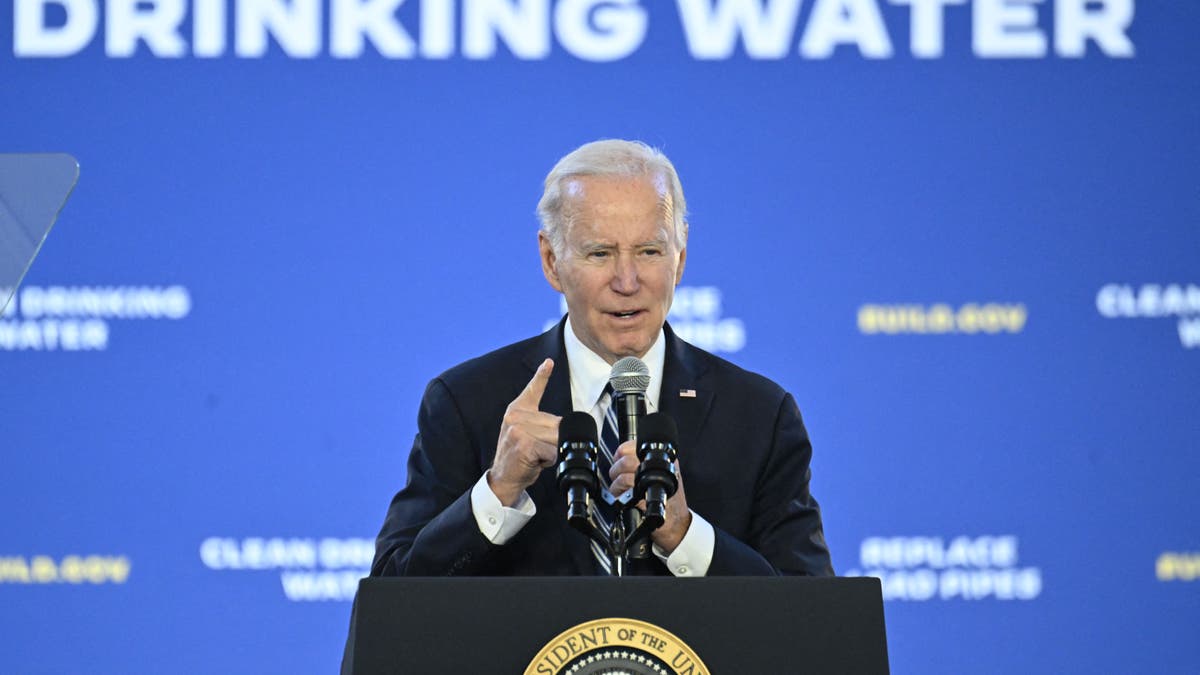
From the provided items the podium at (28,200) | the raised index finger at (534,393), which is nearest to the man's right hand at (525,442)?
the raised index finger at (534,393)

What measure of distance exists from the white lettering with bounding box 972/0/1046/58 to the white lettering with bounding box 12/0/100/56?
6.73ft

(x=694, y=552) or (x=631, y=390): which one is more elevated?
(x=631, y=390)

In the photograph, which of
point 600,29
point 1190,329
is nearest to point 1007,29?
point 1190,329

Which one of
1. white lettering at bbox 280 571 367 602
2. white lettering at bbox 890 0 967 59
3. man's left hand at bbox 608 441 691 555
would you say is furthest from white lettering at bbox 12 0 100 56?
man's left hand at bbox 608 441 691 555

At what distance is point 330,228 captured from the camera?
3764 millimetres

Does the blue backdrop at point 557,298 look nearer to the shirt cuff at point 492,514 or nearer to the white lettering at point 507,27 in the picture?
the white lettering at point 507,27

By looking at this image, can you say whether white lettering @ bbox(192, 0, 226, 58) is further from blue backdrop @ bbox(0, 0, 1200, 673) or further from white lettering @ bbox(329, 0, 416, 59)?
white lettering @ bbox(329, 0, 416, 59)

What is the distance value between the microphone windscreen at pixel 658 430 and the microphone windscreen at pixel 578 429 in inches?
2.3

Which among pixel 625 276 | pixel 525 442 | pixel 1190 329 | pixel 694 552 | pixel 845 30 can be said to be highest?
pixel 845 30

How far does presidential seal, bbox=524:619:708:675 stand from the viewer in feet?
5.39

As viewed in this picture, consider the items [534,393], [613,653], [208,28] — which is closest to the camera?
[613,653]

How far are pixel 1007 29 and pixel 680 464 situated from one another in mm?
1900

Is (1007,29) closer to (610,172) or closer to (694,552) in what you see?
(610,172)

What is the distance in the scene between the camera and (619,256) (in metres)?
2.35
